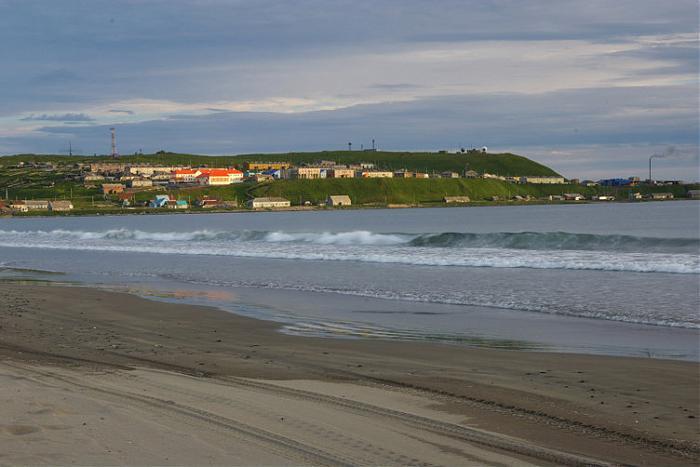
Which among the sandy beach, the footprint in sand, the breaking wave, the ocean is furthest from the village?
the footprint in sand

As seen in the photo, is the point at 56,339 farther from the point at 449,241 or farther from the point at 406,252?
the point at 449,241

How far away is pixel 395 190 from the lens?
18325 centimetres

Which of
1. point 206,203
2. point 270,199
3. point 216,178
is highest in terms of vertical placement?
point 216,178

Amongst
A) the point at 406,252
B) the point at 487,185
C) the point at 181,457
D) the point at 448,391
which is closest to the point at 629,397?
the point at 448,391

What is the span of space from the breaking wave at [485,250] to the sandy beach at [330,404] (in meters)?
14.7

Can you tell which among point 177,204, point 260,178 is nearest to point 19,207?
point 177,204

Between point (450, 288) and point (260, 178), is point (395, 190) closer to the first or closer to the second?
point (260, 178)

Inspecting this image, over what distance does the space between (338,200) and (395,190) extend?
18.3 meters

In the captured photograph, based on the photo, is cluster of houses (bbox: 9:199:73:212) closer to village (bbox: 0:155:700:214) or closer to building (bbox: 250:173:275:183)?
village (bbox: 0:155:700:214)

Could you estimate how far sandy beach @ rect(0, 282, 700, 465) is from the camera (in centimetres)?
607

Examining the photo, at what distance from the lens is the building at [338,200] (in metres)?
169

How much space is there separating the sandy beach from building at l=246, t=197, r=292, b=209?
146997 millimetres

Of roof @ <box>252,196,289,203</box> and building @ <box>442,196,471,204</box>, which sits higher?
roof @ <box>252,196,289,203</box>

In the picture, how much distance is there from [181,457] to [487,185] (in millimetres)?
195907
